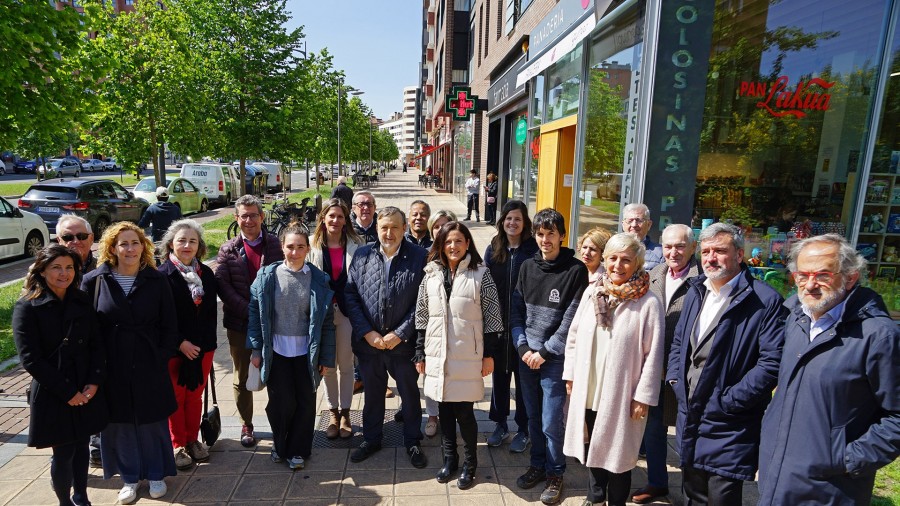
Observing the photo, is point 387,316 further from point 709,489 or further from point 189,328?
point 709,489

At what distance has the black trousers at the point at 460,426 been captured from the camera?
3.63 m

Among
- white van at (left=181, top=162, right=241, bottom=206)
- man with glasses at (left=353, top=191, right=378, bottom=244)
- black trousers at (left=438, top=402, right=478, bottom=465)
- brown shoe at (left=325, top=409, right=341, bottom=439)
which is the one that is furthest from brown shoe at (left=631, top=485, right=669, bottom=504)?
white van at (left=181, top=162, right=241, bottom=206)

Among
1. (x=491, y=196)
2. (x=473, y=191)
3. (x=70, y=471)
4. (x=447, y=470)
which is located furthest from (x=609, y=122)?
(x=473, y=191)

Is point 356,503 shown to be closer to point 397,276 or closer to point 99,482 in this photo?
point 397,276

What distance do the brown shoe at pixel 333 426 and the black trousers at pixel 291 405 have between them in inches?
15.7

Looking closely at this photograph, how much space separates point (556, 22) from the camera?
28.8ft

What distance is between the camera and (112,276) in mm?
3279

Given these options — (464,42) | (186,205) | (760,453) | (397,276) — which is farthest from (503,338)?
(464,42)

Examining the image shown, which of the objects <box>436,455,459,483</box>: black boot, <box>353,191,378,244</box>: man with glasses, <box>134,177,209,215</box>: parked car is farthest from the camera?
<box>134,177,209,215</box>: parked car

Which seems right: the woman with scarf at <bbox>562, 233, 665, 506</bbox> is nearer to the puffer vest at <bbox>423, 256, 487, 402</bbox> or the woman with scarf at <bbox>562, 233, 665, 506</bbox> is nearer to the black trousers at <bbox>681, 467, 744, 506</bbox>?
the black trousers at <bbox>681, 467, 744, 506</bbox>

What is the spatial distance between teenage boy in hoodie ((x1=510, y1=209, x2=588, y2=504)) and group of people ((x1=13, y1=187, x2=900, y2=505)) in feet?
0.05

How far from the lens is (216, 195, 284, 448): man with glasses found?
3.98 metres

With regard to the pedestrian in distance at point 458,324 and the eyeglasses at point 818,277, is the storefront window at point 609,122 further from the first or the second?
the eyeglasses at point 818,277

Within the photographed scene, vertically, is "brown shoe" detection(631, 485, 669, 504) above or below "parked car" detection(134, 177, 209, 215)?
below
